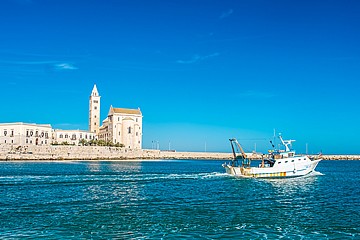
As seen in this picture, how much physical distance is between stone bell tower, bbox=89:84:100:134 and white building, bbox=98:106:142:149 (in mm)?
15602

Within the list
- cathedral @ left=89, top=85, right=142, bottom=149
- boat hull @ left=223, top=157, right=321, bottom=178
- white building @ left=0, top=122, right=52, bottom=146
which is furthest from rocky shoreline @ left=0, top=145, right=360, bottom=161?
boat hull @ left=223, top=157, right=321, bottom=178

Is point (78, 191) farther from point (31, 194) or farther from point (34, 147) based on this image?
point (34, 147)

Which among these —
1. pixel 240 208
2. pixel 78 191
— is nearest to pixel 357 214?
pixel 240 208

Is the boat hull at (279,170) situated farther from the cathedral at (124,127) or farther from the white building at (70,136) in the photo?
the white building at (70,136)

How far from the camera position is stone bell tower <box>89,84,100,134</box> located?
174875 millimetres

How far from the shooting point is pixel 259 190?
3953cm

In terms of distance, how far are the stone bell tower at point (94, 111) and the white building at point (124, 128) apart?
15.6m

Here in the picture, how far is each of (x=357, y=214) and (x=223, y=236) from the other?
1141 cm

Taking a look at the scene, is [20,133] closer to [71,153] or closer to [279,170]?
[71,153]

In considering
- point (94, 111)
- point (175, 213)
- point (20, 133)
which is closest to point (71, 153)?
point (20, 133)

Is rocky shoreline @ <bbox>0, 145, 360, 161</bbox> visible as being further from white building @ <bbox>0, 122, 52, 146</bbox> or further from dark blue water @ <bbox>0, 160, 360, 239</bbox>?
dark blue water @ <bbox>0, 160, 360, 239</bbox>

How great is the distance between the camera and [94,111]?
17525 cm

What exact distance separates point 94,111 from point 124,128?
2544cm

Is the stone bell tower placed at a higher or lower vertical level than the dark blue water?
higher
